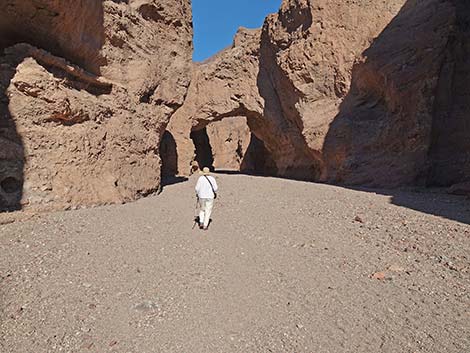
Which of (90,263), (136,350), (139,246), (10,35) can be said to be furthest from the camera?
(10,35)

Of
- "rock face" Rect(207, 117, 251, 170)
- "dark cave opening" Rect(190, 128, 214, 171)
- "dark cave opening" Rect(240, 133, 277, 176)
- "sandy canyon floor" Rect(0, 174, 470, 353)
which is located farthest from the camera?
"rock face" Rect(207, 117, 251, 170)

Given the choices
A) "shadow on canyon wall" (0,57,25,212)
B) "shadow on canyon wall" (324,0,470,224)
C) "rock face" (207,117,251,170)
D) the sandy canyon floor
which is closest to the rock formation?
"shadow on canyon wall" (324,0,470,224)

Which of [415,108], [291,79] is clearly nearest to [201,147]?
[291,79]

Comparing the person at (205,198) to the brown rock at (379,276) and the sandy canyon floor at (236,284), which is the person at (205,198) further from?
the brown rock at (379,276)

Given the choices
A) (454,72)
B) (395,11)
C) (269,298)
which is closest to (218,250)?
(269,298)

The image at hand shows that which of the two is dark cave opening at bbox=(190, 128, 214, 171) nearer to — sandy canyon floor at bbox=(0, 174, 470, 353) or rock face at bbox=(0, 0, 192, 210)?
rock face at bbox=(0, 0, 192, 210)

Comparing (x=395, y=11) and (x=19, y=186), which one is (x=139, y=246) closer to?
(x=19, y=186)

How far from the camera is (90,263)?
3145 mm

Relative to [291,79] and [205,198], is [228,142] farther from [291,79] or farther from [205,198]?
[205,198]

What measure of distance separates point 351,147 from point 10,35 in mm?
9667

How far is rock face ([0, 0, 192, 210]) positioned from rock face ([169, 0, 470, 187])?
6545 millimetres

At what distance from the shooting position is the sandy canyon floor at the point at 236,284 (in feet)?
7.07

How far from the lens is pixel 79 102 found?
561 cm

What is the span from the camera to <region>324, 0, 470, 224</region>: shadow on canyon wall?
28.4ft
